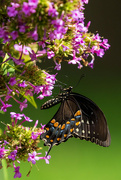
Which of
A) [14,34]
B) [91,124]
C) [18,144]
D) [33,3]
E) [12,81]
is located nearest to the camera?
[33,3]

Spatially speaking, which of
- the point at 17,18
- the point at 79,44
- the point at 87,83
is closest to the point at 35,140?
the point at 79,44

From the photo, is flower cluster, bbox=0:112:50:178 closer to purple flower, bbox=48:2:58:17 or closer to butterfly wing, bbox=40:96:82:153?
butterfly wing, bbox=40:96:82:153

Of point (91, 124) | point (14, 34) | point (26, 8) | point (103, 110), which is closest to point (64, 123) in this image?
point (91, 124)

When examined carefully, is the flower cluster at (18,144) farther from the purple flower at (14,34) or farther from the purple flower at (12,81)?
the purple flower at (14,34)

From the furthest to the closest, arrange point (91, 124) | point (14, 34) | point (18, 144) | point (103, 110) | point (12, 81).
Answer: point (103, 110) → point (91, 124) → point (18, 144) → point (12, 81) → point (14, 34)

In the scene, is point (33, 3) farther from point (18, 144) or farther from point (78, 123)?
point (78, 123)

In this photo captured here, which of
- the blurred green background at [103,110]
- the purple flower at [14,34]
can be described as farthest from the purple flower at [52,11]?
the blurred green background at [103,110]

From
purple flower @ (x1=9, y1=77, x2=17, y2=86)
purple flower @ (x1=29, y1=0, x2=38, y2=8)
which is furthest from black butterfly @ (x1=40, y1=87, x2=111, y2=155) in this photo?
purple flower @ (x1=29, y1=0, x2=38, y2=8)
